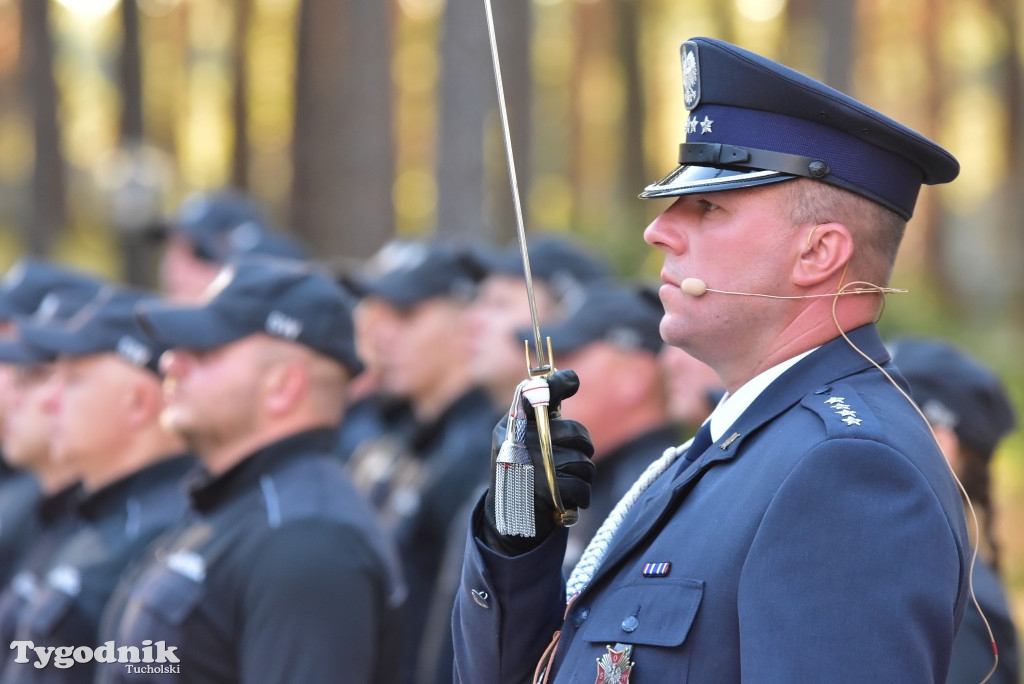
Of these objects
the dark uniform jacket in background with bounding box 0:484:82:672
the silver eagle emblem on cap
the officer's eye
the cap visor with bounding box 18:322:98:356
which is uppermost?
the silver eagle emblem on cap

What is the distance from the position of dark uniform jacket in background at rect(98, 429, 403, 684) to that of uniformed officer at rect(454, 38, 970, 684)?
33.2 inches

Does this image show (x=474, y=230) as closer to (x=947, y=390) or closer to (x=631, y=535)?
(x=947, y=390)

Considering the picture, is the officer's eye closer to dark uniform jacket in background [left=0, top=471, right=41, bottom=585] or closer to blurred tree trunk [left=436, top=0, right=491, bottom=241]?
dark uniform jacket in background [left=0, top=471, right=41, bottom=585]

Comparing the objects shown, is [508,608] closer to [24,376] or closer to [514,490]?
[514,490]

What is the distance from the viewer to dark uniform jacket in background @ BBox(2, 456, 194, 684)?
4.11m

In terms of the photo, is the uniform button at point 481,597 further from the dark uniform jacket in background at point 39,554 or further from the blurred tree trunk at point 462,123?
the blurred tree trunk at point 462,123

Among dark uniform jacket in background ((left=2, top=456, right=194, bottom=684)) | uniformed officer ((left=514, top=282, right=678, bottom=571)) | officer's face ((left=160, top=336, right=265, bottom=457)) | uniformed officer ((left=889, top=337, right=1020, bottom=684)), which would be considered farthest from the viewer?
uniformed officer ((left=514, top=282, right=678, bottom=571))

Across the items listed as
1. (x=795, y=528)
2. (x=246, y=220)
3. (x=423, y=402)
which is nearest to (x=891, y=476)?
(x=795, y=528)

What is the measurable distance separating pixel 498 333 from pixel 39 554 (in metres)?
2.35

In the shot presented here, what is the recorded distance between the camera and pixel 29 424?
5547 millimetres

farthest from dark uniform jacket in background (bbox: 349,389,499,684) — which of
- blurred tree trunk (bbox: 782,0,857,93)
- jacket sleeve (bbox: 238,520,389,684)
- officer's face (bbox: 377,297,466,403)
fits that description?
blurred tree trunk (bbox: 782,0,857,93)

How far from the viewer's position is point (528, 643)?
2490mm

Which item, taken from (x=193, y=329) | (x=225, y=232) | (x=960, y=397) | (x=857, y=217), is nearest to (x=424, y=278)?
(x=225, y=232)

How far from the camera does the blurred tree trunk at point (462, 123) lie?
33.8 feet
